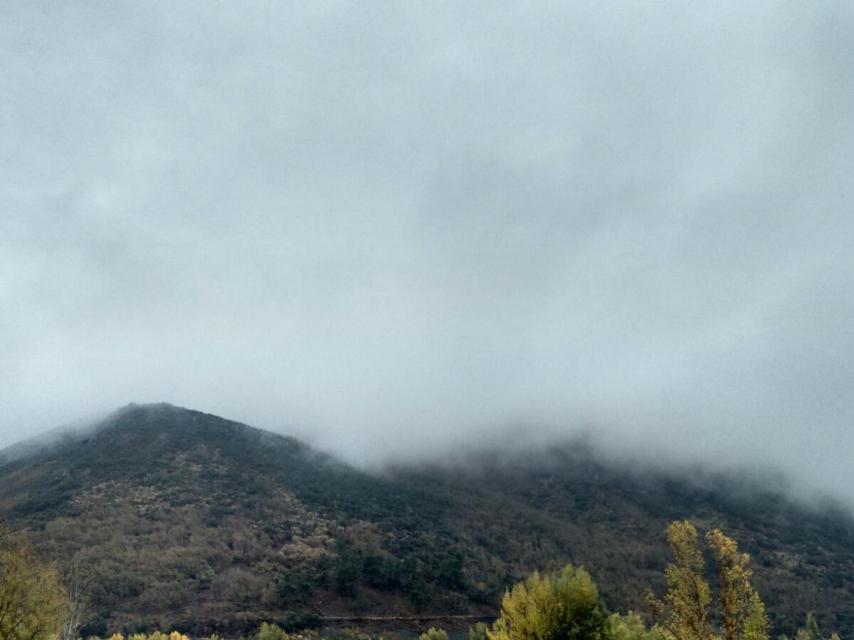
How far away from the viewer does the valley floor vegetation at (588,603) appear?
16.1 metres

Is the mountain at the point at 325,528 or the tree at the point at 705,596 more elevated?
the tree at the point at 705,596

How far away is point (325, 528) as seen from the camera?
93750 mm

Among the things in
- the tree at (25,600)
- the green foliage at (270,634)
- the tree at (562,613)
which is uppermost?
the tree at (562,613)

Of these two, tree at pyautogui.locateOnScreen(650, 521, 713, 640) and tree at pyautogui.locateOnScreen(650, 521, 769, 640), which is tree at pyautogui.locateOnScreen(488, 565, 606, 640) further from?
tree at pyautogui.locateOnScreen(650, 521, 713, 640)

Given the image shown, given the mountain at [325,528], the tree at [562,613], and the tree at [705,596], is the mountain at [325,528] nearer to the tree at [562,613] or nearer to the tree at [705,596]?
the tree at [562,613]

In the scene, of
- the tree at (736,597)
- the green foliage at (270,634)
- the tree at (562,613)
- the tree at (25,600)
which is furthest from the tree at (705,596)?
the green foliage at (270,634)

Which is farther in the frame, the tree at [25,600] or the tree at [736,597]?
the tree at [25,600]

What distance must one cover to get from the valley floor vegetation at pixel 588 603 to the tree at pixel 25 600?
0.03m

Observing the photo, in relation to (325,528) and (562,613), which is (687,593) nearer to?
(562,613)

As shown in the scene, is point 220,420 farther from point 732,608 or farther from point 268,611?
point 732,608

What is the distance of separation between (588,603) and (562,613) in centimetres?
94

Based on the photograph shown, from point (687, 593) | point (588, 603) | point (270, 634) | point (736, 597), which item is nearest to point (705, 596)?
point (687, 593)

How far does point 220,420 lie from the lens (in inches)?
5723

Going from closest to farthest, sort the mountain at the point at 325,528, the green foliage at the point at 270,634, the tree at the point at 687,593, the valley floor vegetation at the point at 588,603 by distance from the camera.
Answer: the valley floor vegetation at the point at 588,603
the tree at the point at 687,593
the green foliage at the point at 270,634
the mountain at the point at 325,528
